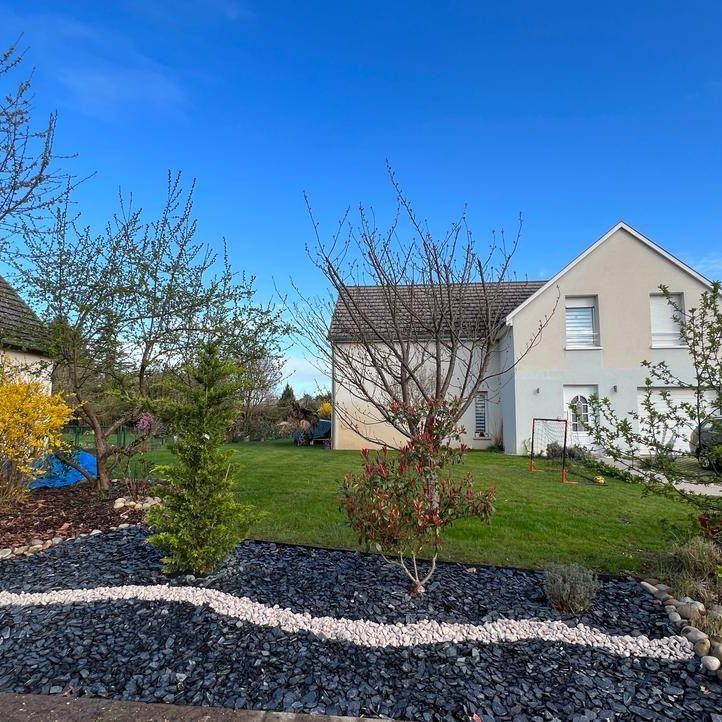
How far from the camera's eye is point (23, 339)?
8.02 meters

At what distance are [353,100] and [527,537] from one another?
886 centimetres

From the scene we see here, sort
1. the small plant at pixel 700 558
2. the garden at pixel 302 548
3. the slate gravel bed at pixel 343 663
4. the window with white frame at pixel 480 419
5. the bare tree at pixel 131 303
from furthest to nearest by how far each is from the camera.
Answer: the window with white frame at pixel 480 419 < the bare tree at pixel 131 303 < the small plant at pixel 700 558 < the garden at pixel 302 548 < the slate gravel bed at pixel 343 663

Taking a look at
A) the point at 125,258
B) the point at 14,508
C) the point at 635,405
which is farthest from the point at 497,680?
the point at 635,405

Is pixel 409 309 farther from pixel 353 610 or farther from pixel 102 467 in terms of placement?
pixel 102 467

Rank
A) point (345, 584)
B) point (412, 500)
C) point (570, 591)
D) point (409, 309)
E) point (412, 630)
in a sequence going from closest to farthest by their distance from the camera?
point (412, 630)
point (570, 591)
point (412, 500)
point (345, 584)
point (409, 309)

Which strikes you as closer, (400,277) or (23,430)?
(400,277)

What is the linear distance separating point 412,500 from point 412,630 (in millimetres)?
886

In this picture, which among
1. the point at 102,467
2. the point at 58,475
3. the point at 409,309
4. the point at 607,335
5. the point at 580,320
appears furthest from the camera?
the point at 580,320

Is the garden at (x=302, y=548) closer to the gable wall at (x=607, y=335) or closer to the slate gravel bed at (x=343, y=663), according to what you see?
the slate gravel bed at (x=343, y=663)

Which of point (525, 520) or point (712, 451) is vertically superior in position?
point (712, 451)

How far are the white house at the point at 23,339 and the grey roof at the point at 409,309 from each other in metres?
5.01

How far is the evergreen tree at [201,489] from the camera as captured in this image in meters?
3.72

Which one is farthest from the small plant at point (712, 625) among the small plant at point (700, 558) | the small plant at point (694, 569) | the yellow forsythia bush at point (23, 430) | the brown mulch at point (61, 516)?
the yellow forsythia bush at point (23, 430)

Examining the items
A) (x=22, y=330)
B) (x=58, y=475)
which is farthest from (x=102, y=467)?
(x=22, y=330)
